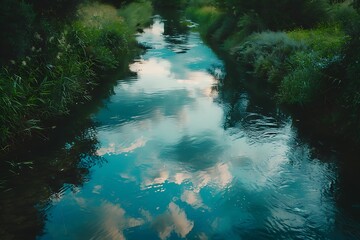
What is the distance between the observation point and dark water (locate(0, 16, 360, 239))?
20.0 ft

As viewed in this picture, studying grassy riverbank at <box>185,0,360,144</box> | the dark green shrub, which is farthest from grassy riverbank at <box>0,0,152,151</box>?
grassy riverbank at <box>185,0,360,144</box>

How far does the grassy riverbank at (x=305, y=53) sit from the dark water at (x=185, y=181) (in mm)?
884

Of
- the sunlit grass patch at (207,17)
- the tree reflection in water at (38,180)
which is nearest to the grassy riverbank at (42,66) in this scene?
the tree reflection in water at (38,180)

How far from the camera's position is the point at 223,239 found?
5.83m

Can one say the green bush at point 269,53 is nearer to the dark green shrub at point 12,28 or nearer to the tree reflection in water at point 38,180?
the tree reflection in water at point 38,180

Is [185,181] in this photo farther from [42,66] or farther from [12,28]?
[42,66]

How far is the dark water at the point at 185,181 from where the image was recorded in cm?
609

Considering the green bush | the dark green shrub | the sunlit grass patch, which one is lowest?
the sunlit grass patch

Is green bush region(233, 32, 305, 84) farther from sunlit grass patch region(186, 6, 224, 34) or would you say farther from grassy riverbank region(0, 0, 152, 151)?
sunlit grass patch region(186, 6, 224, 34)

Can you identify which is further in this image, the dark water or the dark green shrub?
the dark green shrub

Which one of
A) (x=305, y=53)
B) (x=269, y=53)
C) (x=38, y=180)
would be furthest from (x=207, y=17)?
(x=38, y=180)

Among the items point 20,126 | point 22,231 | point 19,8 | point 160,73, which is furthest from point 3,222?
point 160,73

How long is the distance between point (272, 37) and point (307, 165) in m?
9.23

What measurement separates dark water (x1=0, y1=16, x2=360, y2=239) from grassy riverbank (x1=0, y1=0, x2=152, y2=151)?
0.99 metres
